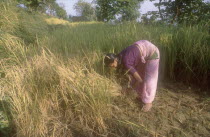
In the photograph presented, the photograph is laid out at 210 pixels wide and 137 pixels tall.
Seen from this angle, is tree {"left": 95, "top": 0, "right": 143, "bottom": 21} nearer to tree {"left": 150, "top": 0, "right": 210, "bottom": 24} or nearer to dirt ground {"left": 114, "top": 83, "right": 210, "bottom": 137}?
tree {"left": 150, "top": 0, "right": 210, "bottom": 24}

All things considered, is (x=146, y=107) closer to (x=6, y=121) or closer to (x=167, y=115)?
(x=167, y=115)

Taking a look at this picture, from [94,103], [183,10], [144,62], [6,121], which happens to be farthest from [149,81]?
[183,10]

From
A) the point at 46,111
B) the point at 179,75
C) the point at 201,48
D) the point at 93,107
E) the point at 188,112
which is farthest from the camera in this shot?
the point at 179,75

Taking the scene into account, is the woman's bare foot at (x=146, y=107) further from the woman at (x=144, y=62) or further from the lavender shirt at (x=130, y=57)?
the lavender shirt at (x=130, y=57)

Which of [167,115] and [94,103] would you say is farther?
[167,115]

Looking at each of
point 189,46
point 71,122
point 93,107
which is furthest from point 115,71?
point 189,46

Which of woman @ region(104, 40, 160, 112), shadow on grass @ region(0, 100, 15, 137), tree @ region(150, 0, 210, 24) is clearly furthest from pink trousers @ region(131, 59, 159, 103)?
tree @ region(150, 0, 210, 24)

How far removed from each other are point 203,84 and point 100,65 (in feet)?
5.53

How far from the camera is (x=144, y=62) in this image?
1955 mm

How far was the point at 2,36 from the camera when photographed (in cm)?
278

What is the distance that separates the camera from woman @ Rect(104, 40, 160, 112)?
6.06ft

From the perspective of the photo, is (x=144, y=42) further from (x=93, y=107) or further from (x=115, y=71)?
(x=93, y=107)

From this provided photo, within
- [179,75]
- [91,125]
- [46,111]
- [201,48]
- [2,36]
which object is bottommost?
[91,125]

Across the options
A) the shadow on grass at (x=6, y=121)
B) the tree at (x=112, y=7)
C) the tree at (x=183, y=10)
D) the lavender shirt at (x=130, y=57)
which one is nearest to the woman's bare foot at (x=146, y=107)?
the lavender shirt at (x=130, y=57)
